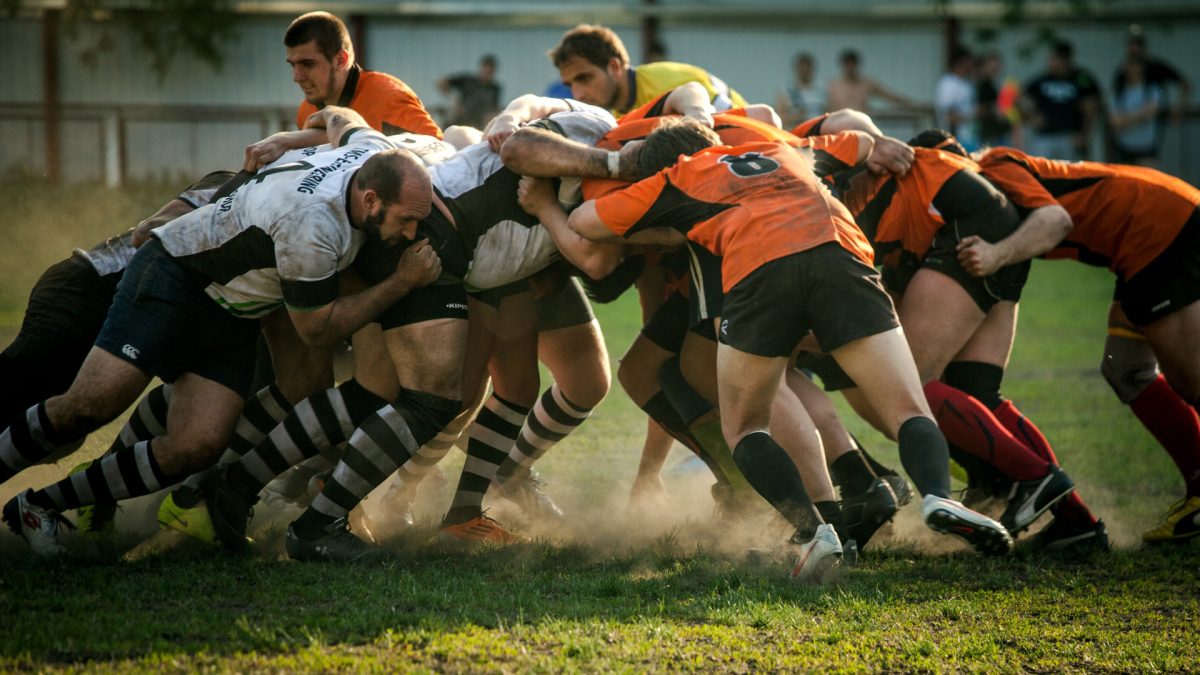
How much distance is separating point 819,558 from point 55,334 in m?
3.16

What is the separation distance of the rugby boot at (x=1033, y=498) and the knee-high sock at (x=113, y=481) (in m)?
3.35

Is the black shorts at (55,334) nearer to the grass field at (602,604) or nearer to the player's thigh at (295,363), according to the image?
the grass field at (602,604)

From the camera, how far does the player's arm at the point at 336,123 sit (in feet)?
18.0

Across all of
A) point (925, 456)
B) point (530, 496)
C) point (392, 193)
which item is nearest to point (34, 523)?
point (392, 193)

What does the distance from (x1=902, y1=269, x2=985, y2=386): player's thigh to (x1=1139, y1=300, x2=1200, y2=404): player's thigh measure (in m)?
0.89

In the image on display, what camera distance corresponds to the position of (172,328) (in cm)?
497

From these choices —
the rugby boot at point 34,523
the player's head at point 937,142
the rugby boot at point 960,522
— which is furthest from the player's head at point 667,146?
the rugby boot at point 34,523

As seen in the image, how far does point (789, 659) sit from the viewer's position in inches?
152

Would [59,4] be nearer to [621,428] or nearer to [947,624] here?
[621,428]

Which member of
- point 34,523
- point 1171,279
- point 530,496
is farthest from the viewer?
point 530,496

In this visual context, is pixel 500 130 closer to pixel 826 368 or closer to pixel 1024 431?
pixel 826 368

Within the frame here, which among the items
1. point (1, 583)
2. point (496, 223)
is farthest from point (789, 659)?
point (1, 583)

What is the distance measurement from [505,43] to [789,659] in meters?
18.3

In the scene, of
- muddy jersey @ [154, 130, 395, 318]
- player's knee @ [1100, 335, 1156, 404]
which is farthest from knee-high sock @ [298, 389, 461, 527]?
player's knee @ [1100, 335, 1156, 404]
